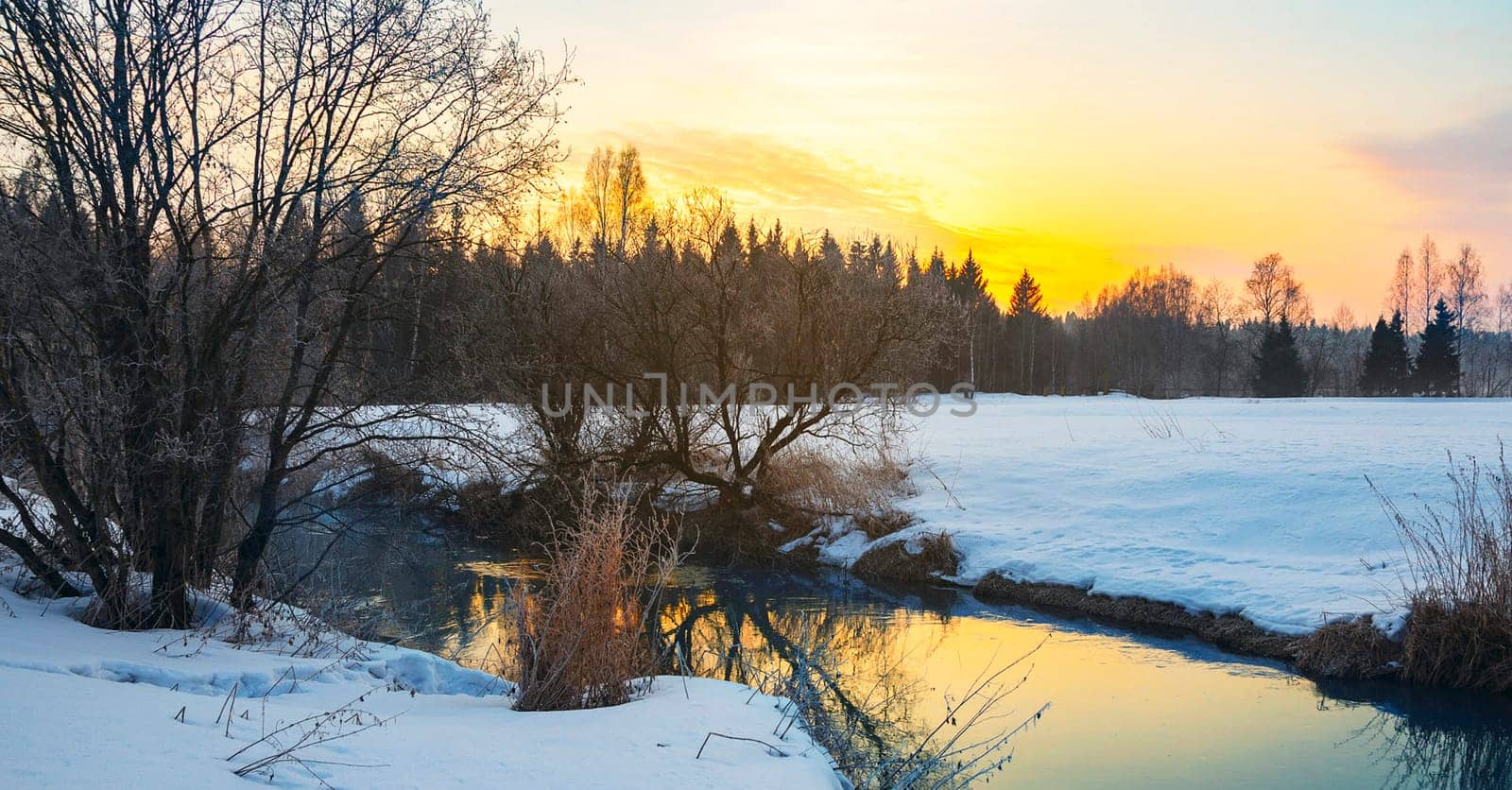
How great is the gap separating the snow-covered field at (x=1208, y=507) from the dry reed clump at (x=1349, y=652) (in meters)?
0.34

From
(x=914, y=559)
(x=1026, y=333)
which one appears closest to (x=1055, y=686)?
(x=914, y=559)

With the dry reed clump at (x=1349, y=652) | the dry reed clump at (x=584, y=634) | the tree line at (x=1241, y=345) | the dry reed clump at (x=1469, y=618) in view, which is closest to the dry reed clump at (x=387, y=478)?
the dry reed clump at (x=584, y=634)

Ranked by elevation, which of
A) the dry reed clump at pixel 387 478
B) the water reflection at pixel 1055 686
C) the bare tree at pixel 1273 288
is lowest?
the water reflection at pixel 1055 686

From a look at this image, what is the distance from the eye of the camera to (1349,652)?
10.3 m

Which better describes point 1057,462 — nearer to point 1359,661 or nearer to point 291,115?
point 1359,661

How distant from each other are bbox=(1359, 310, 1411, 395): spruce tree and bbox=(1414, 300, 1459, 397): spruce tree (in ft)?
2.22

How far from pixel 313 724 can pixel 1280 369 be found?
53.2 m

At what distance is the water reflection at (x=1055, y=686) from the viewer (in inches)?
320

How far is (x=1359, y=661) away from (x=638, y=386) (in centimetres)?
1226

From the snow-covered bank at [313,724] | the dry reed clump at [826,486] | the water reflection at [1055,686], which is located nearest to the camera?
the snow-covered bank at [313,724]

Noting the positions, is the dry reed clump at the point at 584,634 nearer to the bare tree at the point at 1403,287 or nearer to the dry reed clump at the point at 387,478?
the dry reed clump at the point at 387,478

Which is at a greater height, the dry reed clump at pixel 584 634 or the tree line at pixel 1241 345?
the tree line at pixel 1241 345

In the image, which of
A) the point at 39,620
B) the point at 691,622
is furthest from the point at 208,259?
the point at 691,622

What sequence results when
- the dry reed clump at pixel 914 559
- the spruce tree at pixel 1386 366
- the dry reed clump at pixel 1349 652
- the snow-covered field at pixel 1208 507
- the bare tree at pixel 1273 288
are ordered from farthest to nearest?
the bare tree at pixel 1273 288
the spruce tree at pixel 1386 366
the dry reed clump at pixel 914 559
the snow-covered field at pixel 1208 507
the dry reed clump at pixel 1349 652
